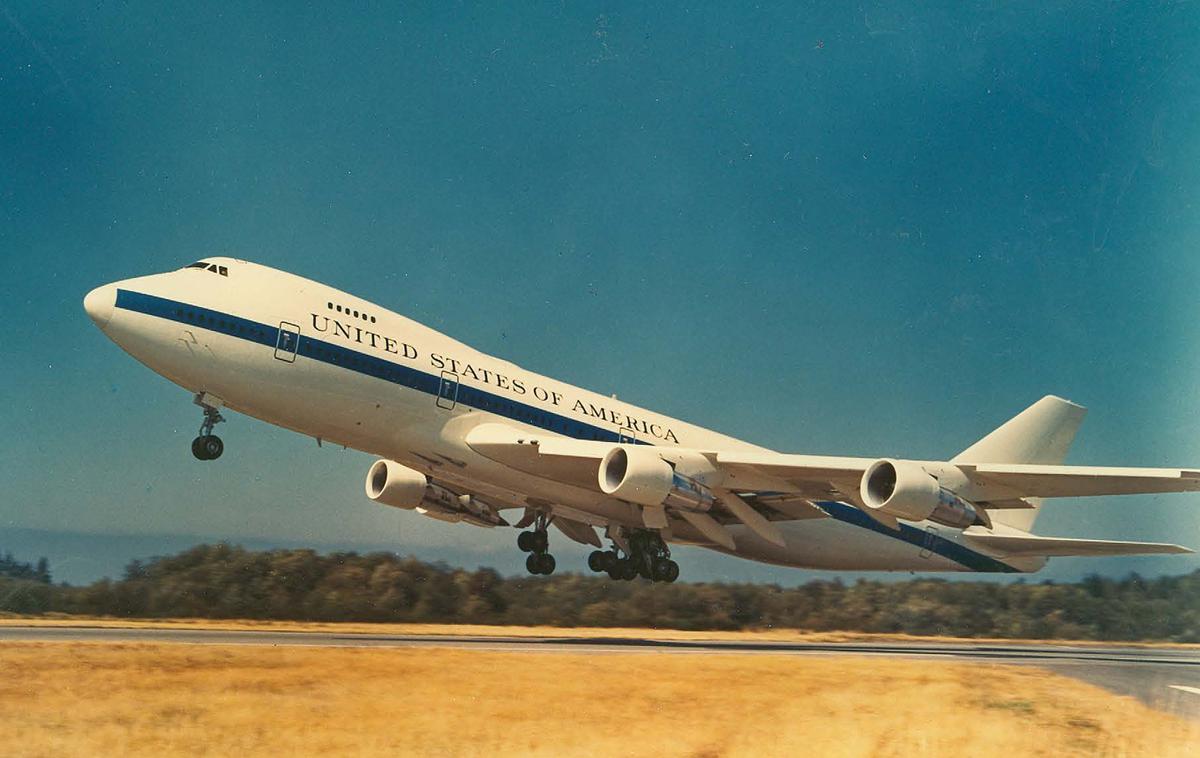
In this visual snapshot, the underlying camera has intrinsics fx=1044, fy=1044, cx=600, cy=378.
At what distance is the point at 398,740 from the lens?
634 inches

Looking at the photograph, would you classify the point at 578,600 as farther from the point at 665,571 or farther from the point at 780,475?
the point at 780,475

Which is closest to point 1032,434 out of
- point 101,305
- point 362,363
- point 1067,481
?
point 1067,481

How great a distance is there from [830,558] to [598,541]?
23.0 ft

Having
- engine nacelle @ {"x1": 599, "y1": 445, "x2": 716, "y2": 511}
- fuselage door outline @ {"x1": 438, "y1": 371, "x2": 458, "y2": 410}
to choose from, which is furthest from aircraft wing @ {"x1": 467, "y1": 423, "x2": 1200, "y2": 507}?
fuselage door outline @ {"x1": 438, "y1": 371, "x2": 458, "y2": 410}

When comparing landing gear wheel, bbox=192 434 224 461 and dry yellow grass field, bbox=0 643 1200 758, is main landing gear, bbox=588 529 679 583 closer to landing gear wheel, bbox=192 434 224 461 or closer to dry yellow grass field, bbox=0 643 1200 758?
dry yellow grass field, bbox=0 643 1200 758

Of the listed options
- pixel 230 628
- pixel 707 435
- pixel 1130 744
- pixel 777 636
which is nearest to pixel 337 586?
pixel 230 628

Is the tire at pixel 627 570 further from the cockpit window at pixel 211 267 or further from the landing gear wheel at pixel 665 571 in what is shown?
the cockpit window at pixel 211 267

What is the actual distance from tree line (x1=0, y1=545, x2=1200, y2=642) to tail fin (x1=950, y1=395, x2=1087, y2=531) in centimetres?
416

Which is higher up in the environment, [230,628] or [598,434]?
[598,434]

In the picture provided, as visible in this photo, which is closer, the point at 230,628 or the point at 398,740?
the point at 398,740

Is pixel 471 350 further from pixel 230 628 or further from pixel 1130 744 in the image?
pixel 1130 744

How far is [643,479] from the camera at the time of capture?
23.3 metres

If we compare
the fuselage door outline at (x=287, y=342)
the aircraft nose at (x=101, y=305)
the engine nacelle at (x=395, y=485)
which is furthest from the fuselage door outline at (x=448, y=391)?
the aircraft nose at (x=101, y=305)

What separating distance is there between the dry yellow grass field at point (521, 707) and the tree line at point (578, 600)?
6.33 meters
